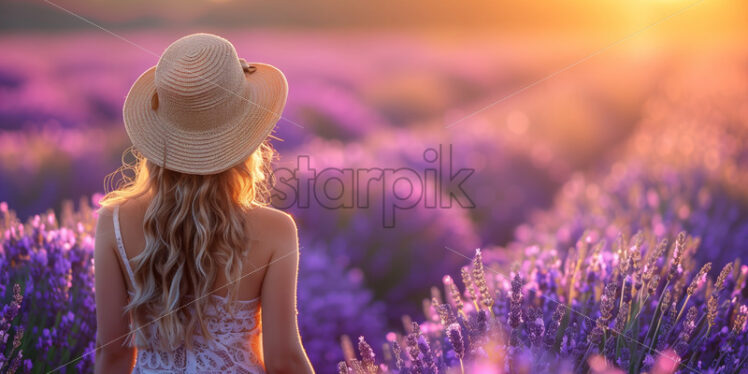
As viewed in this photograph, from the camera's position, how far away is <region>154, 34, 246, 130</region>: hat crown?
1632mm

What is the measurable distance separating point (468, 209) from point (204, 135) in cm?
343

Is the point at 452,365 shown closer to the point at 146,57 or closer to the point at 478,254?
the point at 478,254

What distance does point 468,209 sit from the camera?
490 cm

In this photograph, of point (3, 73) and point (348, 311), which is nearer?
point (348, 311)

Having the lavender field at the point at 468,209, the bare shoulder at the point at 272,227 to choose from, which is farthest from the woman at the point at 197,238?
the lavender field at the point at 468,209

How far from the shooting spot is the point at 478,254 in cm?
171

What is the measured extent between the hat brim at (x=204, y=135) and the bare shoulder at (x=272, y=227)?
161mm

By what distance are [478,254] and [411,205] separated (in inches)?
91.5

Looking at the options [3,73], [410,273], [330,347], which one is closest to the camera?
[330,347]

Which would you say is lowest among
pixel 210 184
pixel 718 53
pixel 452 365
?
pixel 452 365

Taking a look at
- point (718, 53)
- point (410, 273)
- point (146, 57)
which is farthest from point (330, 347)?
point (718, 53)

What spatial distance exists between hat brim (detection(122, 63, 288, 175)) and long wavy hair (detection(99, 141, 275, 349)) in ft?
0.19
